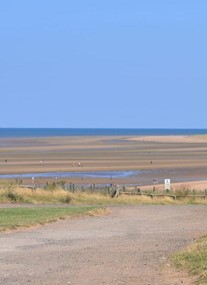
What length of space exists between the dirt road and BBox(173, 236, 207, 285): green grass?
0.22 m

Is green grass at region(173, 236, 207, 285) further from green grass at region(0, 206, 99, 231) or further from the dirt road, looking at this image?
A: green grass at region(0, 206, 99, 231)

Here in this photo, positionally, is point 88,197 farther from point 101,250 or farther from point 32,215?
point 101,250

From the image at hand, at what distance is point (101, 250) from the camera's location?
17.3 metres

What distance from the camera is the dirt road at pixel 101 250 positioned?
1355cm

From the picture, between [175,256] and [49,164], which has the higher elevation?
[49,164]

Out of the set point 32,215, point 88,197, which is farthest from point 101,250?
point 88,197

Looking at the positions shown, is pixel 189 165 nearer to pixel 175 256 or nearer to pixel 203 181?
pixel 203 181

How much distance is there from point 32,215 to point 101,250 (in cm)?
763

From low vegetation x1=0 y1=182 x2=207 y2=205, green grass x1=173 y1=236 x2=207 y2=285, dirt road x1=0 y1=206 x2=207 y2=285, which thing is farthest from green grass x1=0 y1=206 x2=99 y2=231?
green grass x1=173 y1=236 x2=207 y2=285

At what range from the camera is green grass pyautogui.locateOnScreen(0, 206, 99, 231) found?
21.9 m

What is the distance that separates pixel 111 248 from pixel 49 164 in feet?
173

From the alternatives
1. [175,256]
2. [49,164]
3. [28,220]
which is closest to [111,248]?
[175,256]

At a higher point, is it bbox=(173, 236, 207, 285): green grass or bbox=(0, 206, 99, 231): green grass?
bbox=(0, 206, 99, 231): green grass

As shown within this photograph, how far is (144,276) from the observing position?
44.7 feet
